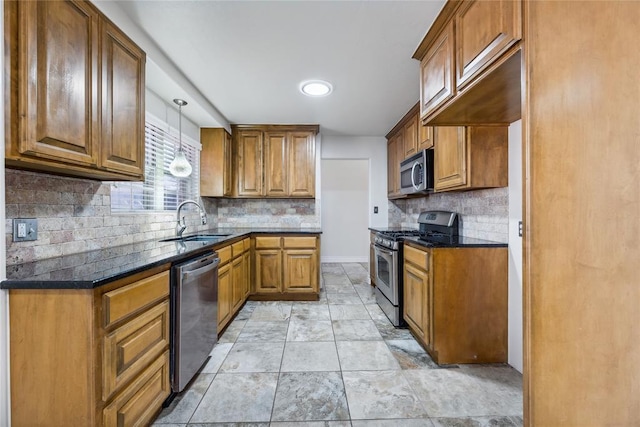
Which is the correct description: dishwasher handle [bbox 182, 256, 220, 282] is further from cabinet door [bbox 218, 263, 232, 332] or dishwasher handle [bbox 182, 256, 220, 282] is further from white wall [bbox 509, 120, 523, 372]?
white wall [bbox 509, 120, 523, 372]

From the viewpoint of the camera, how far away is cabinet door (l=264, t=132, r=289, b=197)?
12.5 feet

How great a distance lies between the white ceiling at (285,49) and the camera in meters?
1.59

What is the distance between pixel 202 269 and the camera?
1895 millimetres

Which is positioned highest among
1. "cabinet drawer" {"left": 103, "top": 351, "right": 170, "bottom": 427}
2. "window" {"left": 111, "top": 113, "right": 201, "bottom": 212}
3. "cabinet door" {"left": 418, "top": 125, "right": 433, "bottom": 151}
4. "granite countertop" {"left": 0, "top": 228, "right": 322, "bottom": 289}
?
"cabinet door" {"left": 418, "top": 125, "right": 433, "bottom": 151}

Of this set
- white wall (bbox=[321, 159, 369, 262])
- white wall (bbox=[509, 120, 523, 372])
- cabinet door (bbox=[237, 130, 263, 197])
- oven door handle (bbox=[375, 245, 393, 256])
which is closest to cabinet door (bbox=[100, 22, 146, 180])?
cabinet door (bbox=[237, 130, 263, 197])

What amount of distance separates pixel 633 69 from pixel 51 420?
258 cm

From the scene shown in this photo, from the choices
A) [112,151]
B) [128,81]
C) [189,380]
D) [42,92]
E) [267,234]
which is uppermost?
[128,81]

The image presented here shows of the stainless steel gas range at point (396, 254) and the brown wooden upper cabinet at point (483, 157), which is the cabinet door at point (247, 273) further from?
the brown wooden upper cabinet at point (483, 157)

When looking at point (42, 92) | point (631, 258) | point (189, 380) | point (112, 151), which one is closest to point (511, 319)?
point (631, 258)

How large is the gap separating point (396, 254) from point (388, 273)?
1.05 ft

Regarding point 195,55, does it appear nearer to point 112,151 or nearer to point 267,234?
point 112,151

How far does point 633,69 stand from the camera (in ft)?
3.29

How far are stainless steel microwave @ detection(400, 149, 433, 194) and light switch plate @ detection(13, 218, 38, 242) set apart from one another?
9.55 ft

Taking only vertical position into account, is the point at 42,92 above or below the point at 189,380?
above
